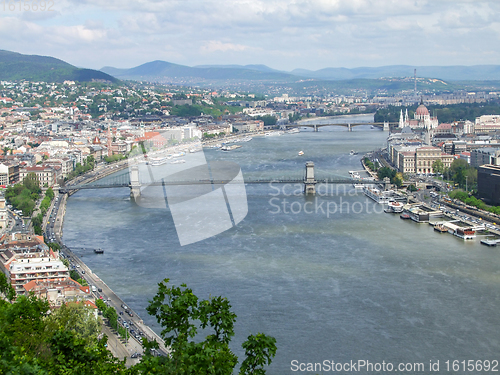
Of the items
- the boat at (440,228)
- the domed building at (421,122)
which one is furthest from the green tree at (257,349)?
the domed building at (421,122)

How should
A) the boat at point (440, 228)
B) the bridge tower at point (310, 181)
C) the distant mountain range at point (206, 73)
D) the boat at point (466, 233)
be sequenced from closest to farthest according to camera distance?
the boat at point (466, 233)
the boat at point (440, 228)
the bridge tower at point (310, 181)
the distant mountain range at point (206, 73)

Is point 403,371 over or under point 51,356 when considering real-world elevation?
under

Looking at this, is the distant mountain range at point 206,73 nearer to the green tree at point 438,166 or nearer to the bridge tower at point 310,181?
the green tree at point 438,166

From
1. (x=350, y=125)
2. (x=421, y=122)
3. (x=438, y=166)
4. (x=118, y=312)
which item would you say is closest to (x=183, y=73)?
(x=350, y=125)

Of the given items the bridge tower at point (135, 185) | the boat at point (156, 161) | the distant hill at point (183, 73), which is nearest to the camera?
the bridge tower at point (135, 185)

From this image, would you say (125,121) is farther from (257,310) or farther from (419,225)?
(257,310)

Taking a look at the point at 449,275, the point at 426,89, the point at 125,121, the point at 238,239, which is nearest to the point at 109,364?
the point at 449,275

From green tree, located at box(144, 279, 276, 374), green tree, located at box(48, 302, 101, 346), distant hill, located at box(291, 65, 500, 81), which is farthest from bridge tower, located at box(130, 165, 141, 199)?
distant hill, located at box(291, 65, 500, 81)
